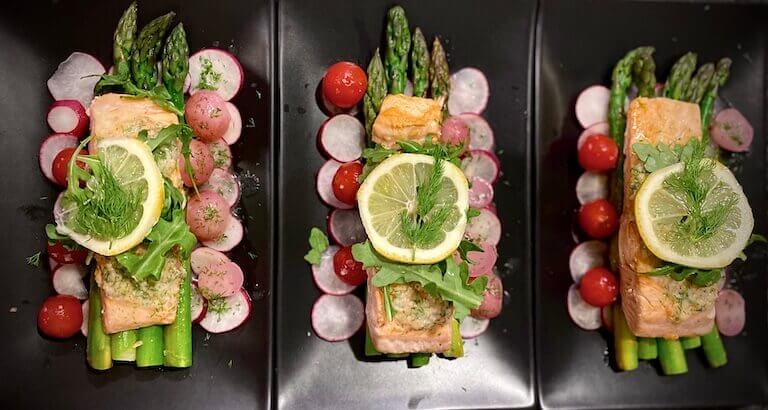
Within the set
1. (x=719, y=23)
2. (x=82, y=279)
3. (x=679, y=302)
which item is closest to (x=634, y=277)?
(x=679, y=302)

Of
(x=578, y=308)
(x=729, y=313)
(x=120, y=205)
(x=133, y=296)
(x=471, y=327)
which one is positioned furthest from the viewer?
(x=729, y=313)

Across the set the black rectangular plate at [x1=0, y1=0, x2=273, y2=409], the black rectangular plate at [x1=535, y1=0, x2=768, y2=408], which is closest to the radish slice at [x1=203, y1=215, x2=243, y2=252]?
the black rectangular plate at [x1=0, y1=0, x2=273, y2=409]

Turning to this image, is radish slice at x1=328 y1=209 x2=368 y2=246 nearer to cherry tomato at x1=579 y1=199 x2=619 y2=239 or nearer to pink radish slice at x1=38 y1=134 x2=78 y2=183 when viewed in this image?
cherry tomato at x1=579 y1=199 x2=619 y2=239

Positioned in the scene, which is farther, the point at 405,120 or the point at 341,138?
the point at 341,138

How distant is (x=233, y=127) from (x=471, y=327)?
7.06 feet

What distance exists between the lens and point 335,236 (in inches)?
200

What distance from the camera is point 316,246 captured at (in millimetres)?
5023

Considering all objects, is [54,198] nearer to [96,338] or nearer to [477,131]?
[96,338]

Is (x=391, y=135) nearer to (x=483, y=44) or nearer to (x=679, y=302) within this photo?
(x=483, y=44)

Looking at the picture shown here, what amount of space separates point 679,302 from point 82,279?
3.94 meters

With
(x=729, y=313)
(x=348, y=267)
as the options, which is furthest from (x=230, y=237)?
(x=729, y=313)

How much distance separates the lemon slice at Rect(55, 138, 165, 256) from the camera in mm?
4199

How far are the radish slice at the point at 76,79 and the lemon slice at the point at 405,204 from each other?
193cm

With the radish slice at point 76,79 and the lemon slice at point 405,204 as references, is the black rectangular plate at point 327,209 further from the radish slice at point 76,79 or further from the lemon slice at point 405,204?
the radish slice at point 76,79
